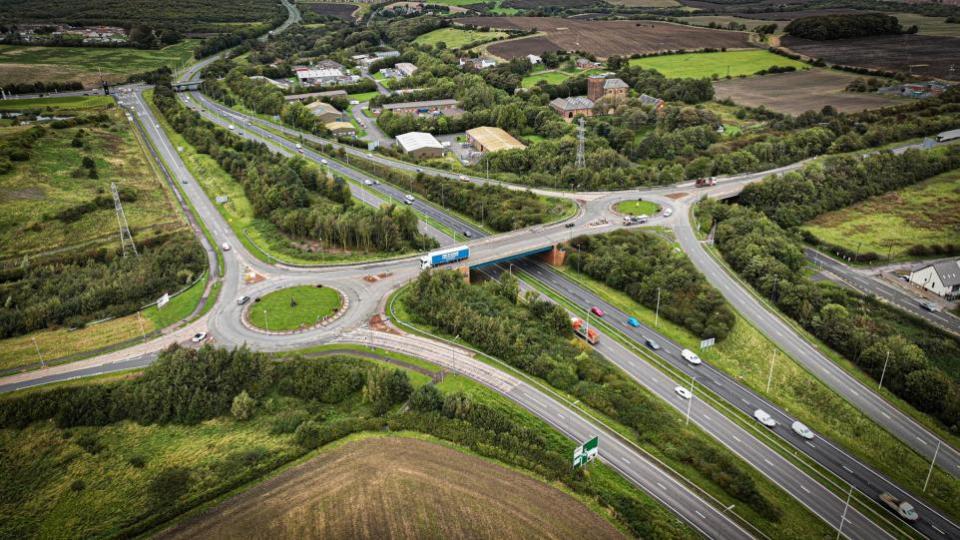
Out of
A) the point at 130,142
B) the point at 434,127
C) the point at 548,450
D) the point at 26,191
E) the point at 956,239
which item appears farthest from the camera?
the point at 434,127

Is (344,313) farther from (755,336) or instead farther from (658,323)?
(755,336)

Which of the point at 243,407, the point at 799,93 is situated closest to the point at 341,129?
the point at 243,407

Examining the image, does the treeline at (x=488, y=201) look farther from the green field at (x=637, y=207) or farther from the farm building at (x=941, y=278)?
the farm building at (x=941, y=278)

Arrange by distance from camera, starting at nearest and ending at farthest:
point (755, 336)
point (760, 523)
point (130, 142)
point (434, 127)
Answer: point (760, 523) < point (755, 336) < point (130, 142) < point (434, 127)

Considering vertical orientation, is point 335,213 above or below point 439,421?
above

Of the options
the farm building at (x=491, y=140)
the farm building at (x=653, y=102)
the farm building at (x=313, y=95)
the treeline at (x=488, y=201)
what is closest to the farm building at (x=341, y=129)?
the farm building at (x=313, y=95)

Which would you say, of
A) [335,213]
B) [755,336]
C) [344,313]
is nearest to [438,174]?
[335,213]

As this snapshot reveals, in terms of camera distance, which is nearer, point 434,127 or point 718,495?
point 718,495
